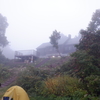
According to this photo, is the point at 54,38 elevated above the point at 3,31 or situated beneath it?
situated beneath

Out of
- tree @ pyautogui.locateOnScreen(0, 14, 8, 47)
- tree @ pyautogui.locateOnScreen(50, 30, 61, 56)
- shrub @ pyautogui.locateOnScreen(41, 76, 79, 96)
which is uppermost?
tree @ pyautogui.locateOnScreen(0, 14, 8, 47)

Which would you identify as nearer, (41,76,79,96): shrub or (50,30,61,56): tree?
(41,76,79,96): shrub

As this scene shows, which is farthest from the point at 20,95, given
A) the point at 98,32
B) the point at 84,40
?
the point at 98,32

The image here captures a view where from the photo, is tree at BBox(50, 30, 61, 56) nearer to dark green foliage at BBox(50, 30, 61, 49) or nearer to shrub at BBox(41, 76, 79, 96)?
dark green foliage at BBox(50, 30, 61, 49)

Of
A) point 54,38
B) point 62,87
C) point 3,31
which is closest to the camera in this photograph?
point 62,87

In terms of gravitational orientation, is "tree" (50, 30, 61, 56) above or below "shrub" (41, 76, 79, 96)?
above

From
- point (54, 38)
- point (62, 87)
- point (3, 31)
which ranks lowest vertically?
point (62, 87)

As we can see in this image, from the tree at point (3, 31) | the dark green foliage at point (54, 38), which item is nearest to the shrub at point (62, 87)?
the dark green foliage at point (54, 38)

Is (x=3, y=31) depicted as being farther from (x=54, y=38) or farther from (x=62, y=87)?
(x=62, y=87)

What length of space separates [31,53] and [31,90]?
19.4 meters

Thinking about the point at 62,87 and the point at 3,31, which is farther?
the point at 3,31

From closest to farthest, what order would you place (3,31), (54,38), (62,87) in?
(62,87) → (54,38) → (3,31)

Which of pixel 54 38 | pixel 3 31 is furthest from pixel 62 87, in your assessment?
pixel 3 31

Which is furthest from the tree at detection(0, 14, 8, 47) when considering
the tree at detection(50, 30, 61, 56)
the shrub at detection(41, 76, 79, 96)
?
the shrub at detection(41, 76, 79, 96)
